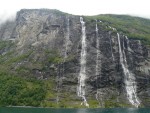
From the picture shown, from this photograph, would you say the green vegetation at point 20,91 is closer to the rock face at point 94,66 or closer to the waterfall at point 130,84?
the rock face at point 94,66

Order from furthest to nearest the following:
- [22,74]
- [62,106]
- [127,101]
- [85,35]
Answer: [85,35]
[22,74]
[127,101]
[62,106]

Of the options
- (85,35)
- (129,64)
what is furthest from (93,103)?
(85,35)

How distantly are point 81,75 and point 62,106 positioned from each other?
2491cm

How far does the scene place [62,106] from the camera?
152 metres

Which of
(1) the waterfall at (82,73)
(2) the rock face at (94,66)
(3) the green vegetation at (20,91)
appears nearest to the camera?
(3) the green vegetation at (20,91)

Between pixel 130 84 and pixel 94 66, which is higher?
pixel 94 66

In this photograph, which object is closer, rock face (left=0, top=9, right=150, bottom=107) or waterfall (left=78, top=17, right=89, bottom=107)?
waterfall (left=78, top=17, right=89, bottom=107)

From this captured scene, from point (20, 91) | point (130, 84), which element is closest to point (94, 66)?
point (130, 84)

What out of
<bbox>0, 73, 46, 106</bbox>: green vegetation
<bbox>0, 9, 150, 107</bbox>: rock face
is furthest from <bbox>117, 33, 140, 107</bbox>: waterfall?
<bbox>0, 73, 46, 106</bbox>: green vegetation

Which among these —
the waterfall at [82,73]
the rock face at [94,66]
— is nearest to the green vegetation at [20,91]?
the rock face at [94,66]

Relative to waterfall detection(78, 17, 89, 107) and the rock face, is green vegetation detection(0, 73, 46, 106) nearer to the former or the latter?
the rock face

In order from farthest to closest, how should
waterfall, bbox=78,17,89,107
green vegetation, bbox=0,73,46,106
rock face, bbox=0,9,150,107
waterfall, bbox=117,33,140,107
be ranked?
rock face, bbox=0,9,150,107, waterfall, bbox=117,33,140,107, waterfall, bbox=78,17,89,107, green vegetation, bbox=0,73,46,106

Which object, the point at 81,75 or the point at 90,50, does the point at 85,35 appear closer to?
the point at 90,50

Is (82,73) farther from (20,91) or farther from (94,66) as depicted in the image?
(20,91)
